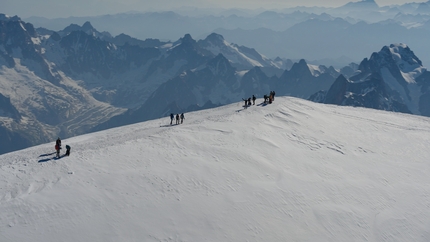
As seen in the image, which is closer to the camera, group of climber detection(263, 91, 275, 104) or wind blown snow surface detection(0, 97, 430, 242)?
wind blown snow surface detection(0, 97, 430, 242)

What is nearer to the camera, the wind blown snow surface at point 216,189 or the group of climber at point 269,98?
the wind blown snow surface at point 216,189

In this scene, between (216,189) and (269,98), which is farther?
(269,98)

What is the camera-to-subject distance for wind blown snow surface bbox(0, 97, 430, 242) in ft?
83.5

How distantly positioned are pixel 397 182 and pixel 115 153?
32.1m

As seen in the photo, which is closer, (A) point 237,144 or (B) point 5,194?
(B) point 5,194

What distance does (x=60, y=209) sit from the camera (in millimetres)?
25812

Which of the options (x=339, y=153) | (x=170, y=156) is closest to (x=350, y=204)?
(x=339, y=153)

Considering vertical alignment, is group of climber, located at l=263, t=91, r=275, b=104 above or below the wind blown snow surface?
above

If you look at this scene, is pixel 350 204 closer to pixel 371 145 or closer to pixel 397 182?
pixel 397 182

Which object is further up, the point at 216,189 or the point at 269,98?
the point at 269,98

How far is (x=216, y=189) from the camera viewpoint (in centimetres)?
3105

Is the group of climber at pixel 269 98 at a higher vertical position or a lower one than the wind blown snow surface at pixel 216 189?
higher

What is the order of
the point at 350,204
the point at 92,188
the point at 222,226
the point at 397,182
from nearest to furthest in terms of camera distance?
1. the point at 222,226
2. the point at 92,188
3. the point at 350,204
4. the point at 397,182

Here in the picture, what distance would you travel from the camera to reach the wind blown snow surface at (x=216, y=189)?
25.4 m
